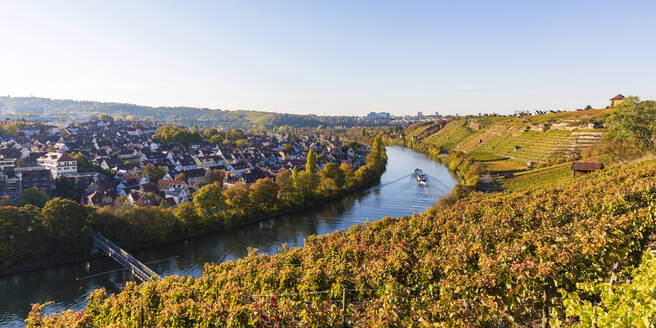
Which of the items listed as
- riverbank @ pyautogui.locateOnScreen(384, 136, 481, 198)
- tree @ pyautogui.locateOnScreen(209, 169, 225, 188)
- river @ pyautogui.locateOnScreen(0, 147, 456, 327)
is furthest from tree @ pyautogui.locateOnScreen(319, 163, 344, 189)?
tree @ pyautogui.locateOnScreen(209, 169, 225, 188)

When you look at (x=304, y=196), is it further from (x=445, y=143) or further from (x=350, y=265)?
(x=445, y=143)

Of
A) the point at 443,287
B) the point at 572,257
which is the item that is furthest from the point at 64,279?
the point at 572,257

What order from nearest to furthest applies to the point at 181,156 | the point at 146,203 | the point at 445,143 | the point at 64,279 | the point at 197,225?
the point at 64,279, the point at 197,225, the point at 146,203, the point at 181,156, the point at 445,143

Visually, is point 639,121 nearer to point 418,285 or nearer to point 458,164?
point 458,164

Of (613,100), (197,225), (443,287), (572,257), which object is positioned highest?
(613,100)

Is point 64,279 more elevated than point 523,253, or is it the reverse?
point 523,253

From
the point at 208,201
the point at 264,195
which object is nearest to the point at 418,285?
the point at 208,201

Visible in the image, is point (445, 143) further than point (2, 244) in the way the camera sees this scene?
Yes
